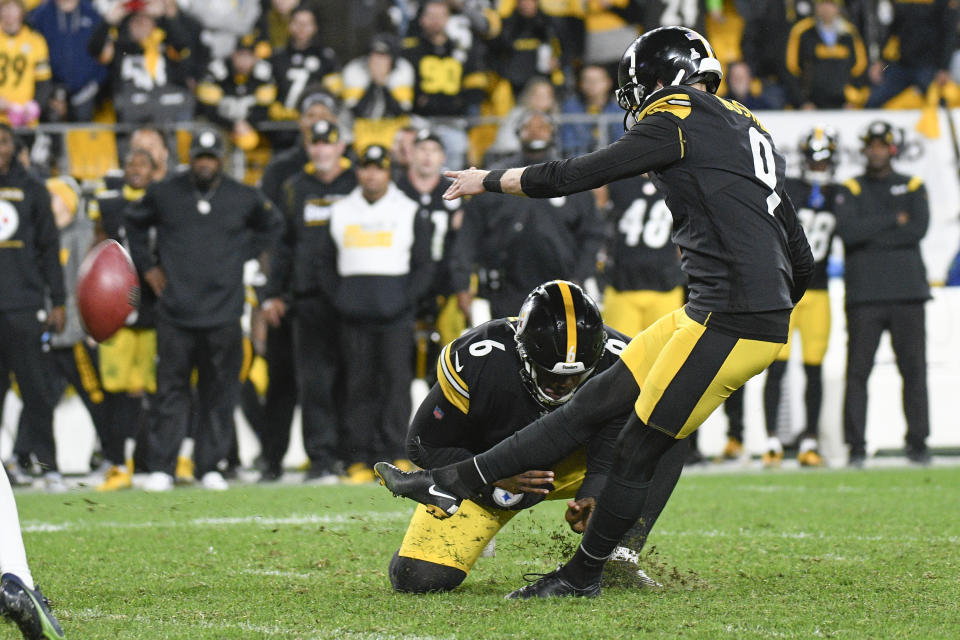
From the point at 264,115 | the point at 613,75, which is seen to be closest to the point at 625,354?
the point at 264,115

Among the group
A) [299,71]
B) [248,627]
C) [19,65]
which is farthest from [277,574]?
[19,65]

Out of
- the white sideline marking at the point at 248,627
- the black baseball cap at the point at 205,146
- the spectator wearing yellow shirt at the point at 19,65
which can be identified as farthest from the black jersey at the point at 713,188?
the spectator wearing yellow shirt at the point at 19,65

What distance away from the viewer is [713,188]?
394 cm

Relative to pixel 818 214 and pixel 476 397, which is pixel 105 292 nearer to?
pixel 476 397

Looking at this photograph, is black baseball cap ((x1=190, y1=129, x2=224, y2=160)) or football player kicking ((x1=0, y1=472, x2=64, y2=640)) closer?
football player kicking ((x1=0, y1=472, x2=64, y2=640))

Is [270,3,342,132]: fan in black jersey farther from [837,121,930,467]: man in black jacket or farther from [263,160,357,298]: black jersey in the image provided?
[837,121,930,467]: man in black jacket

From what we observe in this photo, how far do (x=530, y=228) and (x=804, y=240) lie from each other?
433 cm

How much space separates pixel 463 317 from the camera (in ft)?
29.9

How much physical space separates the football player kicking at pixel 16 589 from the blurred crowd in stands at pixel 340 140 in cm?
463

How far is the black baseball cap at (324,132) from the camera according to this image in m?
8.72

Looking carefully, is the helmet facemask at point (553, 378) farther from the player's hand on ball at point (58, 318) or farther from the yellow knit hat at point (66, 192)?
the yellow knit hat at point (66, 192)

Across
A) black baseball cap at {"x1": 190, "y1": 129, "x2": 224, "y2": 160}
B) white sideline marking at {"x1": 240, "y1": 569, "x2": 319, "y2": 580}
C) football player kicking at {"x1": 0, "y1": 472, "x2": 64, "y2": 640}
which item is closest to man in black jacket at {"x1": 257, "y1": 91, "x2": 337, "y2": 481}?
black baseball cap at {"x1": 190, "y1": 129, "x2": 224, "y2": 160}

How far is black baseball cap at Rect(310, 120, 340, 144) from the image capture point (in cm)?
872

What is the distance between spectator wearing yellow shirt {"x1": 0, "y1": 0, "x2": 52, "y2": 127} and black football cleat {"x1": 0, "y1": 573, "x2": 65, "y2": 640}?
792 centimetres
